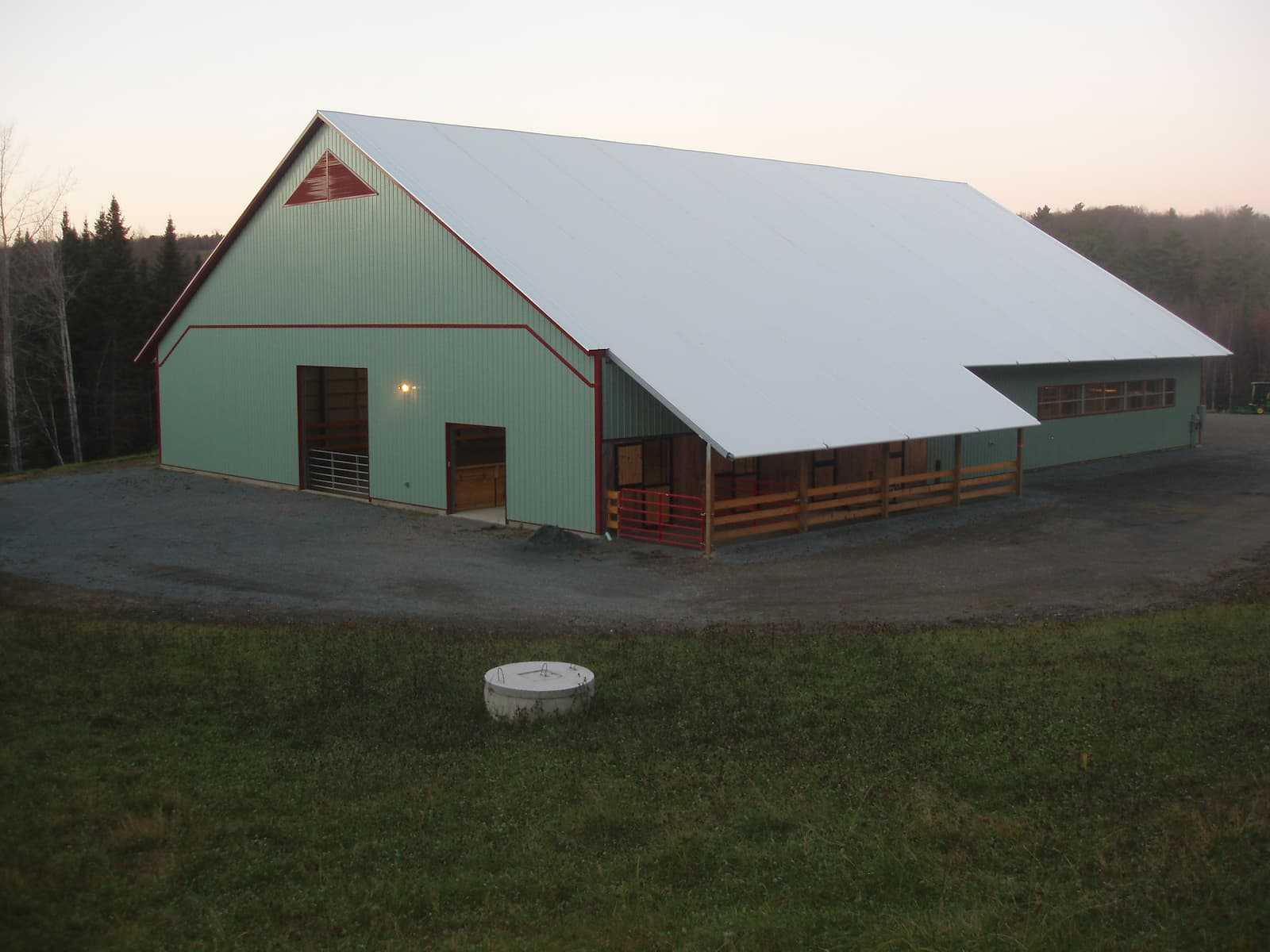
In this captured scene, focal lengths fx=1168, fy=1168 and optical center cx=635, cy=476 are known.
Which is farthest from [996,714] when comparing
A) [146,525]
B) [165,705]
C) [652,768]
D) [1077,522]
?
[146,525]

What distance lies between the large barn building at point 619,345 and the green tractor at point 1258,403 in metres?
19.4

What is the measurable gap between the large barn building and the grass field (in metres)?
8.30

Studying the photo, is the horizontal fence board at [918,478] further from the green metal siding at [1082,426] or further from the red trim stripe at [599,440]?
the red trim stripe at [599,440]

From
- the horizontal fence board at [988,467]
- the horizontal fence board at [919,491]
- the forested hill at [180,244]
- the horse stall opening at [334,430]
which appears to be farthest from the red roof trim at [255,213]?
the forested hill at [180,244]

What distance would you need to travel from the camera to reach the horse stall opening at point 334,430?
94.5 ft

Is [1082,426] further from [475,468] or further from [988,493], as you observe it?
[475,468]

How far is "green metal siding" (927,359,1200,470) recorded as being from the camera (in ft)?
98.4

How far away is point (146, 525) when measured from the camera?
24375mm

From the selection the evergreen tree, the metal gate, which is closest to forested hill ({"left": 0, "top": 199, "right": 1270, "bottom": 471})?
the evergreen tree

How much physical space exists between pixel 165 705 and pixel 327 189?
18.5m

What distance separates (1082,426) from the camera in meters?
34.0

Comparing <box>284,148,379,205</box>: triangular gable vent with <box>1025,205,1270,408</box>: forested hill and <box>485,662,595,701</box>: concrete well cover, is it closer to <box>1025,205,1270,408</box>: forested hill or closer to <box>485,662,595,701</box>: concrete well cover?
<box>485,662,595,701</box>: concrete well cover

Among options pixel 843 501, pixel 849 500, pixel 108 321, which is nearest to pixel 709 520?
pixel 843 501

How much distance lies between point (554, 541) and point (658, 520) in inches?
94.0
